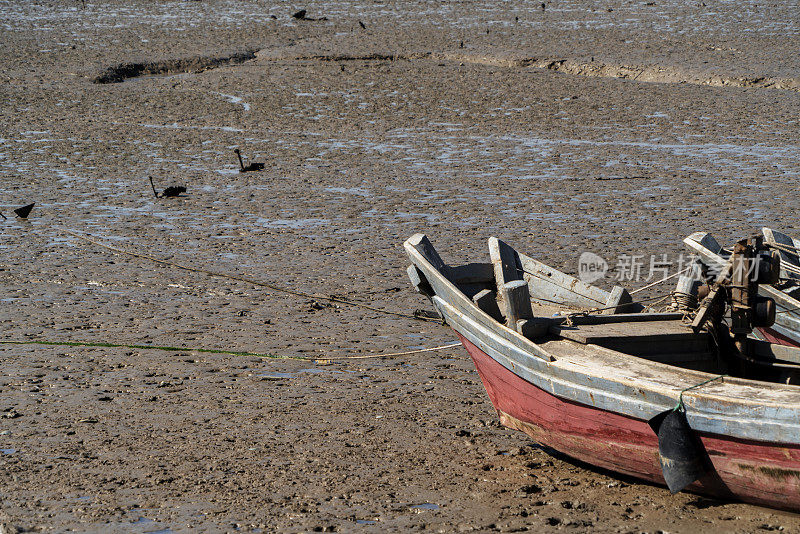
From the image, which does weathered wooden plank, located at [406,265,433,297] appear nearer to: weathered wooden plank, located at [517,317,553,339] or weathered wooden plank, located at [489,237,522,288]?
weathered wooden plank, located at [489,237,522,288]

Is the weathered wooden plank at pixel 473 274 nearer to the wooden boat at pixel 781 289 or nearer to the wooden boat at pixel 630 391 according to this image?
the wooden boat at pixel 630 391

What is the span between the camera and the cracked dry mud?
485 cm

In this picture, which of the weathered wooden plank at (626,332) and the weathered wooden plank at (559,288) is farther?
the weathered wooden plank at (559,288)

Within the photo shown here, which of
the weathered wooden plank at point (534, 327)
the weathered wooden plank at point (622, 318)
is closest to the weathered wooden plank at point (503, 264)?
the weathered wooden plank at point (622, 318)

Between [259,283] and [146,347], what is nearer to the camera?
[146,347]

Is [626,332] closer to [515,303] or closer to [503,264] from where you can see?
[515,303]

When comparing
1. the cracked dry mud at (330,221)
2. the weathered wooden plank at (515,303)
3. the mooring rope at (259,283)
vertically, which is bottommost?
the mooring rope at (259,283)

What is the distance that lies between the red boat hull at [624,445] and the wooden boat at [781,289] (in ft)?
4.74

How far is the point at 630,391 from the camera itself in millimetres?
4422

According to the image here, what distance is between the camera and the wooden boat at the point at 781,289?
615cm

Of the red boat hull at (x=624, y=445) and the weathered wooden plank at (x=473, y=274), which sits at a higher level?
the weathered wooden plank at (x=473, y=274)

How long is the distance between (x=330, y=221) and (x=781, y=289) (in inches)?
195

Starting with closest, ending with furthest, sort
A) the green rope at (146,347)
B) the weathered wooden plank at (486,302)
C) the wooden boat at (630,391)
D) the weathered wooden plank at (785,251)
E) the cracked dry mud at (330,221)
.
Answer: the wooden boat at (630,391) < the cracked dry mud at (330,221) < the weathered wooden plank at (486,302) < the weathered wooden plank at (785,251) < the green rope at (146,347)

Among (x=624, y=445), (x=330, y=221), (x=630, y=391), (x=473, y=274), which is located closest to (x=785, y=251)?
Answer: (x=473, y=274)
